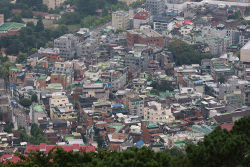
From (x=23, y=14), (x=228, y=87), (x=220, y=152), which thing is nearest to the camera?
(x=220, y=152)

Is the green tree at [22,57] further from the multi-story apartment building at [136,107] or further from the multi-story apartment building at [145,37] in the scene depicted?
the multi-story apartment building at [136,107]

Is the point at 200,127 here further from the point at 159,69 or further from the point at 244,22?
the point at 244,22

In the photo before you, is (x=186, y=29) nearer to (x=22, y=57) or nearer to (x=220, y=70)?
(x=220, y=70)

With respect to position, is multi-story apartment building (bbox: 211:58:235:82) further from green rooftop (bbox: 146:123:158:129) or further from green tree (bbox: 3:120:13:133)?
green tree (bbox: 3:120:13:133)

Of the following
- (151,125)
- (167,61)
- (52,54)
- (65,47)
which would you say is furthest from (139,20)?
(151,125)

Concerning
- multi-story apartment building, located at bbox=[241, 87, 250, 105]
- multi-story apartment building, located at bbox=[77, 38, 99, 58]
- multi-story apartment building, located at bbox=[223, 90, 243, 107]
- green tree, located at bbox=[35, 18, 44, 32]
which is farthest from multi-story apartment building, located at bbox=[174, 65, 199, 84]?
green tree, located at bbox=[35, 18, 44, 32]
